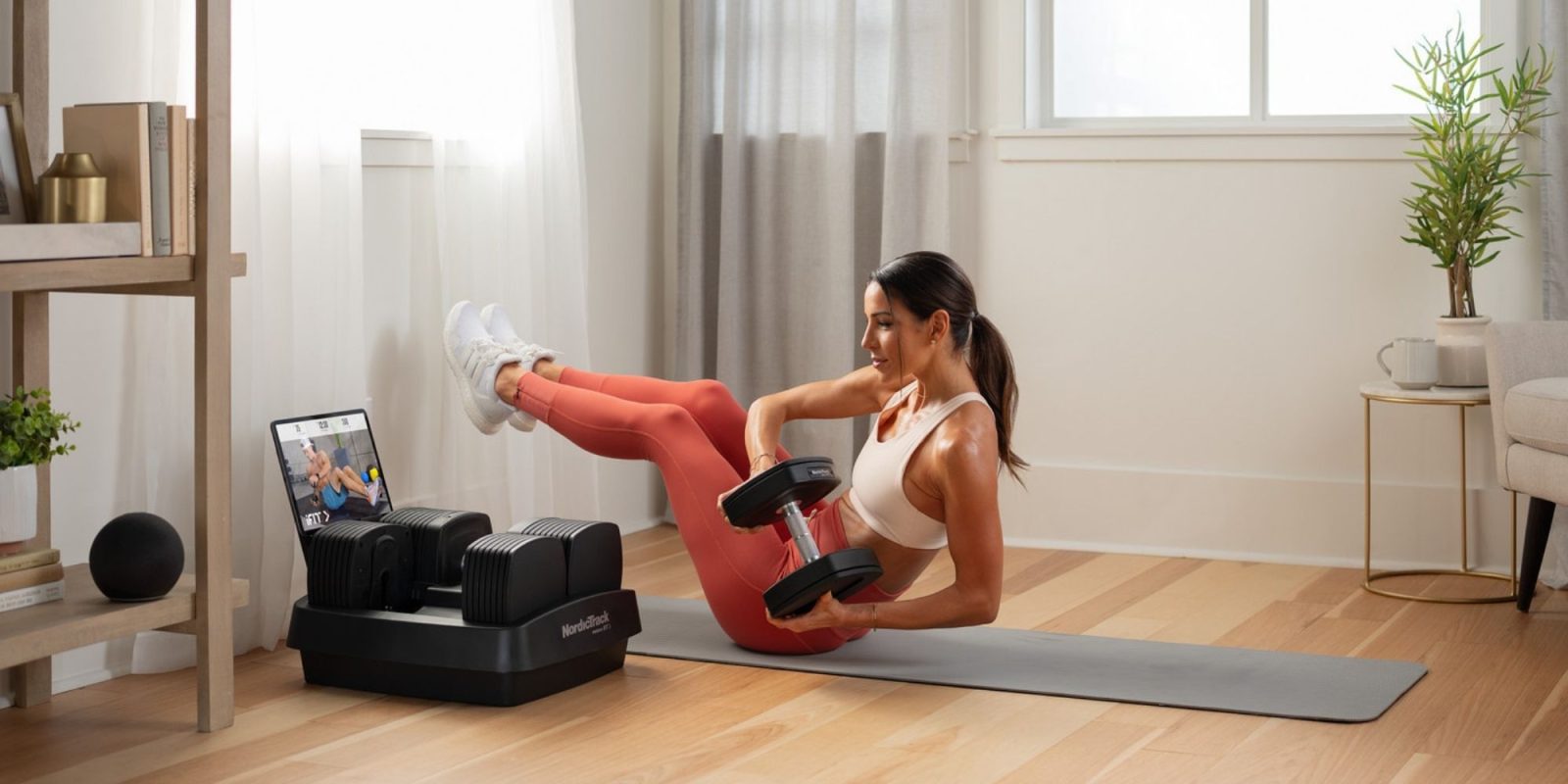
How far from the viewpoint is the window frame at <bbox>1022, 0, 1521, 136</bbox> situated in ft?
12.5

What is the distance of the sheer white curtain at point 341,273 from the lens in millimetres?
2912

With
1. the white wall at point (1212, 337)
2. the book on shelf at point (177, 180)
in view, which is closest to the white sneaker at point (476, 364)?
the book on shelf at point (177, 180)

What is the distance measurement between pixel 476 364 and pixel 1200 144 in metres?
1.90

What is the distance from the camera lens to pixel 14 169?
8.27ft

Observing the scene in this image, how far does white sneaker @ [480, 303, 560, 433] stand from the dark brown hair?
89 centimetres

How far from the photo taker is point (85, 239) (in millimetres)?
2379

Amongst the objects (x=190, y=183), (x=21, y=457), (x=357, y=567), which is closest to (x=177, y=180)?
(x=190, y=183)

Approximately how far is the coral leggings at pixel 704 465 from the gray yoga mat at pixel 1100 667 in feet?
0.28

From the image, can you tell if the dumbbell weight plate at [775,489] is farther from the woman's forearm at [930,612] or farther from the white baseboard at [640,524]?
the white baseboard at [640,524]

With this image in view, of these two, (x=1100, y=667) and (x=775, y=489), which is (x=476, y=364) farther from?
(x=1100, y=667)

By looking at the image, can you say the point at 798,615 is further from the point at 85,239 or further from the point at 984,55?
the point at 984,55

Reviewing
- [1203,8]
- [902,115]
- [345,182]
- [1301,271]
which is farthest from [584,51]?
[1301,271]

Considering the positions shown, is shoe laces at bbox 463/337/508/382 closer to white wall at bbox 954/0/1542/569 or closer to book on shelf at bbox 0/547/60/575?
book on shelf at bbox 0/547/60/575

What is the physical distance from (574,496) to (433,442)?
0.44 meters
